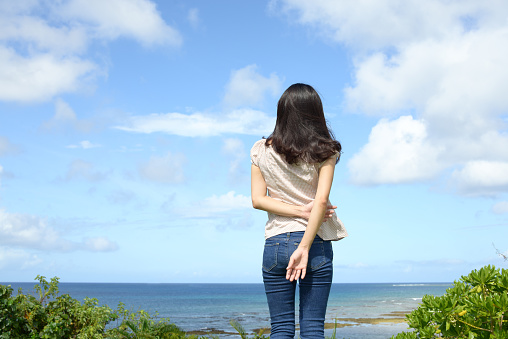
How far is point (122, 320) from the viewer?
687cm

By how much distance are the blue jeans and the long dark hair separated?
0.50 metres

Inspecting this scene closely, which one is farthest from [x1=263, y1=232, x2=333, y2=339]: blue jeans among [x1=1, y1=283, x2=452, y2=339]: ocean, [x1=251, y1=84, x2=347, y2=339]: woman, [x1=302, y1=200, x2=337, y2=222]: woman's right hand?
[x1=1, y1=283, x2=452, y2=339]: ocean

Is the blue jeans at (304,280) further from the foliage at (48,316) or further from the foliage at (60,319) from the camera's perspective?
the foliage at (48,316)

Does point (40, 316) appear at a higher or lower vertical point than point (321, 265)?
lower

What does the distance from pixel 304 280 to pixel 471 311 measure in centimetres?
111

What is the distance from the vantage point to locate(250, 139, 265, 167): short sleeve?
10.5 ft

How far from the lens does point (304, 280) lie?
2.90 m

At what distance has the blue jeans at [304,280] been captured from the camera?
287 centimetres

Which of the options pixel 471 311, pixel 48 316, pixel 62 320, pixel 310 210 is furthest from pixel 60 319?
pixel 471 311

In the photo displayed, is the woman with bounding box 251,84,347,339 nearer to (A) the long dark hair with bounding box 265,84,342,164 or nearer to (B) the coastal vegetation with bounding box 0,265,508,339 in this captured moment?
(A) the long dark hair with bounding box 265,84,342,164

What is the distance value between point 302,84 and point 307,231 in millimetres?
953

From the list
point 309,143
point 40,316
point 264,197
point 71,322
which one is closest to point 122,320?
point 71,322

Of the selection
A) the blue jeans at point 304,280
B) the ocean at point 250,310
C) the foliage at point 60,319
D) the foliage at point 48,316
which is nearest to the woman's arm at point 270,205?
the blue jeans at point 304,280

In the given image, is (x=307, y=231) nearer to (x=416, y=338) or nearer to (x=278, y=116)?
(x=278, y=116)
